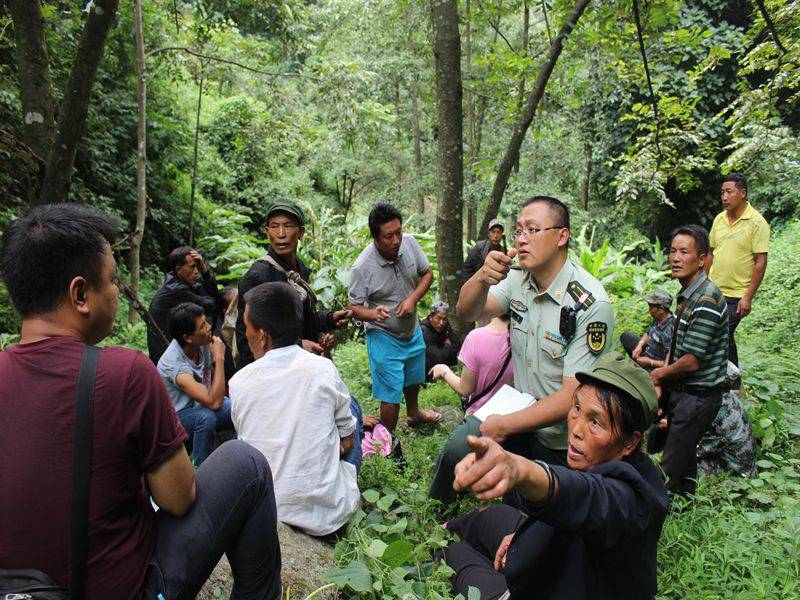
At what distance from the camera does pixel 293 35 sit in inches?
273

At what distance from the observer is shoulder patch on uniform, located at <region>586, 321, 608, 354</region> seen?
2486 mm

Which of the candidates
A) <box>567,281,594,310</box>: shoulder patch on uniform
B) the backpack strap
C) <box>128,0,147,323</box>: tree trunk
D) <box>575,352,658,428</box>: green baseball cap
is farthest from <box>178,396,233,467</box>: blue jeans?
<box>128,0,147,323</box>: tree trunk

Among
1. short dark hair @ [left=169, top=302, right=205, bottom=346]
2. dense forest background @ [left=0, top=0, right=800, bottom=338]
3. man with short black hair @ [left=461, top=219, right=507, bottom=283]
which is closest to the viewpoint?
short dark hair @ [left=169, top=302, right=205, bottom=346]

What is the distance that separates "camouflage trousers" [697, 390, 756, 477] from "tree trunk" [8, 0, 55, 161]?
4.62 m

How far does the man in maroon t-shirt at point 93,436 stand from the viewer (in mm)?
1363

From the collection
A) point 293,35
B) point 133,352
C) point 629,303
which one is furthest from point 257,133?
point 133,352

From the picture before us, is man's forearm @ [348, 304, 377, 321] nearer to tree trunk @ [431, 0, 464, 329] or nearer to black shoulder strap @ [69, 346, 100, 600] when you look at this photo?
tree trunk @ [431, 0, 464, 329]

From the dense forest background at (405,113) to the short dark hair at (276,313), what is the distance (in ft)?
5.02

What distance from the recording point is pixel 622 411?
1.63 meters

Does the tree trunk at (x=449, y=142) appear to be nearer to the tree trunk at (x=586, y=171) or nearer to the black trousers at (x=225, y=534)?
the black trousers at (x=225, y=534)

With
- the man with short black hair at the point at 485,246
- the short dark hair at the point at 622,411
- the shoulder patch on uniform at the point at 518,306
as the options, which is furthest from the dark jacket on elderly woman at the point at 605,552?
the man with short black hair at the point at 485,246

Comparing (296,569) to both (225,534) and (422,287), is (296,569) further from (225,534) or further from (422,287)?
(422,287)

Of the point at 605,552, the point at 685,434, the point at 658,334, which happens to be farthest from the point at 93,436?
the point at 658,334

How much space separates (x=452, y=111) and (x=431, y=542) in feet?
11.8
